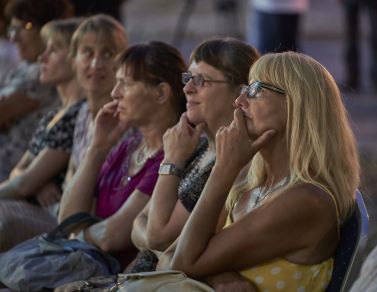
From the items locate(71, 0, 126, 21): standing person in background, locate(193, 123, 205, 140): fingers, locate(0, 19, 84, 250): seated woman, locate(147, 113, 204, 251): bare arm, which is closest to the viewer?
locate(147, 113, 204, 251): bare arm

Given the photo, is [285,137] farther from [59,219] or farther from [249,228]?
[59,219]

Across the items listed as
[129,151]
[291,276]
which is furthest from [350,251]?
[129,151]

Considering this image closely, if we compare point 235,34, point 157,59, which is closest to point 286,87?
point 157,59

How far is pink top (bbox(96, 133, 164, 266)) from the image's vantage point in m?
5.31

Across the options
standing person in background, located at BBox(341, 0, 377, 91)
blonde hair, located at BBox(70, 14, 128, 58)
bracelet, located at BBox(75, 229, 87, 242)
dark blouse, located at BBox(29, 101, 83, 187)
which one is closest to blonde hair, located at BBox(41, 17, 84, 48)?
dark blouse, located at BBox(29, 101, 83, 187)

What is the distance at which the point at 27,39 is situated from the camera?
7418mm

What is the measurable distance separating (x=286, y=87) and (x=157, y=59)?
1193 millimetres

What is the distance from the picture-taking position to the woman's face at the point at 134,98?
209 inches

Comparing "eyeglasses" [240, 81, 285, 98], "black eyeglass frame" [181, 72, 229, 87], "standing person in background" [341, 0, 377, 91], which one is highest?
"eyeglasses" [240, 81, 285, 98]

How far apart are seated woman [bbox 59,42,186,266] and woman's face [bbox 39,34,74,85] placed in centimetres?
102

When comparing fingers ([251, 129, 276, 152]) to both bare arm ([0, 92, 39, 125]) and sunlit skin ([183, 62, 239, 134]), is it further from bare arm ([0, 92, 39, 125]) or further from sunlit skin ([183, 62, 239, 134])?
bare arm ([0, 92, 39, 125])

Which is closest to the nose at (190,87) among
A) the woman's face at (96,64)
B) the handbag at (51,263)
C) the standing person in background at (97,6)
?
the handbag at (51,263)

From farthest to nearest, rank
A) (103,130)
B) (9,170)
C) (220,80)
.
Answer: (9,170) → (103,130) → (220,80)

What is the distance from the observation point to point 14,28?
24.4 feet
